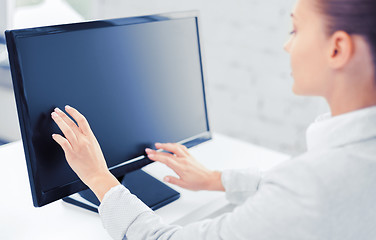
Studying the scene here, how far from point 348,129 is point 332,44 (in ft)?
0.44

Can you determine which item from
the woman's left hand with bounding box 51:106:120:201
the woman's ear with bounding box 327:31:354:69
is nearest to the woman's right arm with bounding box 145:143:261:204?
the woman's left hand with bounding box 51:106:120:201

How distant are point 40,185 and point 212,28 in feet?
5.70

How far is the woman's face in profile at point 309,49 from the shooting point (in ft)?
2.14

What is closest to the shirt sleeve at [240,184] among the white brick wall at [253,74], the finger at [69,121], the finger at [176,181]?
the finger at [176,181]

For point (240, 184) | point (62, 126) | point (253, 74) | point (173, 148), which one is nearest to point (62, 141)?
point (62, 126)

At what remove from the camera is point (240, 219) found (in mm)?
646

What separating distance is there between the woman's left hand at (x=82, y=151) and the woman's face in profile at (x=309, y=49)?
1.34ft

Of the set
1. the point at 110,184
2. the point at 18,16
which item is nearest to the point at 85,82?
the point at 110,184

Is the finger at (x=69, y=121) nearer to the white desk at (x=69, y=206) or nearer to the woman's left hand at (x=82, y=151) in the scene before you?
the woman's left hand at (x=82, y=151)

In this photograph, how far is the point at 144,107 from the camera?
971 mm

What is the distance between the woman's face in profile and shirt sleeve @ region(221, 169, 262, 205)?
335 mm

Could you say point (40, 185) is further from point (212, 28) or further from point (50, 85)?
point (212, 28)

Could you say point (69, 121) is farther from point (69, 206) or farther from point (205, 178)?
point (205, 178)

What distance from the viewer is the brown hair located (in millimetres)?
593
